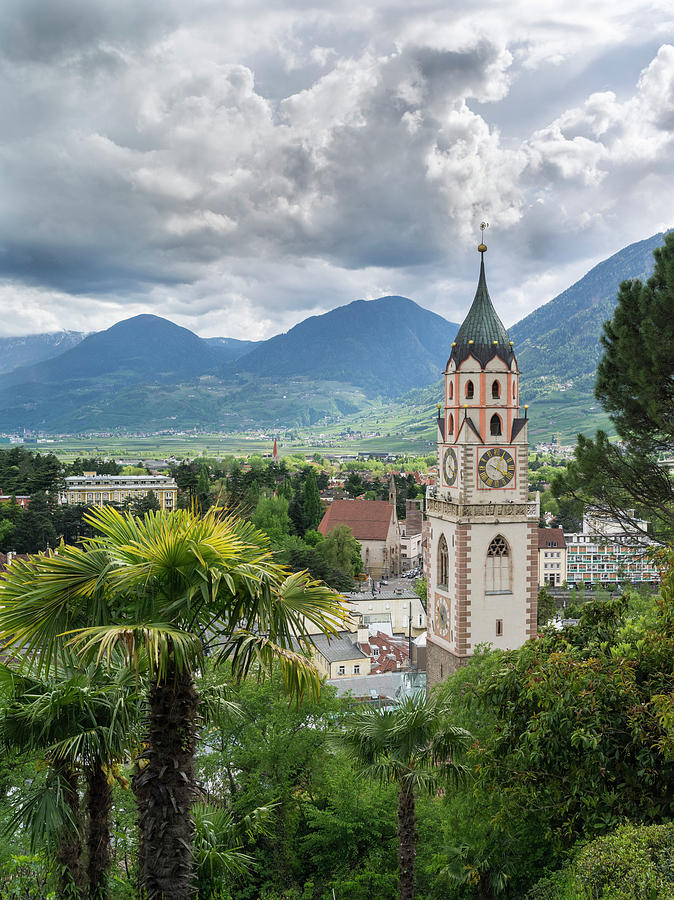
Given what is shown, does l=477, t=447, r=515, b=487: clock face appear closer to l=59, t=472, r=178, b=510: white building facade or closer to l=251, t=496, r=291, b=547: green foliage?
l=251, t=496, r=291, b=547: green foliage

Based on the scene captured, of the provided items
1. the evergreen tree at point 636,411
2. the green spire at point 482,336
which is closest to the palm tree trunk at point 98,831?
the evergreen tree at point 636,411

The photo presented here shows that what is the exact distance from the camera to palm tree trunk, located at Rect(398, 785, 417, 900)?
33.8ft

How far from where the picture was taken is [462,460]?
21000 mm

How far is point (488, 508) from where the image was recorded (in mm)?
20906

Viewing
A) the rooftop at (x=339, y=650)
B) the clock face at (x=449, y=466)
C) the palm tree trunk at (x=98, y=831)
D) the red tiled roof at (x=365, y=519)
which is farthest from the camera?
the red tiled roof at (x=365, y=519)

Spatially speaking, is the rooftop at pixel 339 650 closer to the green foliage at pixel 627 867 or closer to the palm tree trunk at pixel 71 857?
the palm tree trunk at pixel 71 857

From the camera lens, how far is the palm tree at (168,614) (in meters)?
6.41

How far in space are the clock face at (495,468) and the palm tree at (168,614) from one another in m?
14.8

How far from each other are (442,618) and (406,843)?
11702mm

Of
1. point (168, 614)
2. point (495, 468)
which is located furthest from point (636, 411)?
point (168, 614)

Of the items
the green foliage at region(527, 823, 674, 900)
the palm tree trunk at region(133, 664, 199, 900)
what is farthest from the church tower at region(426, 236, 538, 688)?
the palm tree trunk at region(133, 664, 199, 900)

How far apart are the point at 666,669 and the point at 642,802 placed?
162cm

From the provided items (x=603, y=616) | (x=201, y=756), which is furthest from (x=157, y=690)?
(x=201, y=756)

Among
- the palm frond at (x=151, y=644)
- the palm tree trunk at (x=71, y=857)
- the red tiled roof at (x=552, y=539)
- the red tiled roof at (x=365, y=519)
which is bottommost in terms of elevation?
the red tiled roof at (x=552, y=539)
